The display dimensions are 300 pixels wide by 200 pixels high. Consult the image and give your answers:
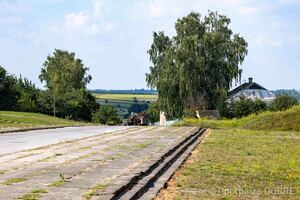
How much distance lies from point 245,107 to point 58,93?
3264 centimetres

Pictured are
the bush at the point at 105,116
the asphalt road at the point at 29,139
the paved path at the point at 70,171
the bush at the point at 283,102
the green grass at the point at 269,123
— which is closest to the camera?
the paved path at the point at 70,171

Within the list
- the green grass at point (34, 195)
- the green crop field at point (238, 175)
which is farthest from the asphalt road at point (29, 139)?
the green grass at point (34, 195)

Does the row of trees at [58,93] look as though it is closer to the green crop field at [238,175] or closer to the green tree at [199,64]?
the green tree at [199,64]

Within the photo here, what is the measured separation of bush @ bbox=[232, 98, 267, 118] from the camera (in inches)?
2781

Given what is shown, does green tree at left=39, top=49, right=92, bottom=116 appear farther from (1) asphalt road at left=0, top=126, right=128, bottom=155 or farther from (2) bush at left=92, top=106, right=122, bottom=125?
(1) asphalt road at left=0, top=126, right=128, bottom=155

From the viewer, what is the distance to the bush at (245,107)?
7062cm

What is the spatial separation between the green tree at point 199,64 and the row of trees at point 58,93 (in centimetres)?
2296

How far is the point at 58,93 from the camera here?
3556 inches

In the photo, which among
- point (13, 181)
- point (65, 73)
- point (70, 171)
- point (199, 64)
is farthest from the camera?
point (65, 73)

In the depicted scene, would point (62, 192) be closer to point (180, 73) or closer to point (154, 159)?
point (154, 159)

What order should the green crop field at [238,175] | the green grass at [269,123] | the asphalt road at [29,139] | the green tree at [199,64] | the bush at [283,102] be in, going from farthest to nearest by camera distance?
the bush at [283,102]
the green tree at [199,64]
the green grass at [269,123]
the asphalt road at [29,139]
the green crop field at [238,175]

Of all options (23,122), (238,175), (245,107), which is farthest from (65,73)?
(238,175)

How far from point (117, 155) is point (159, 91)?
47.9 meters

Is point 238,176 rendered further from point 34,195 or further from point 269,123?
point 269,123
